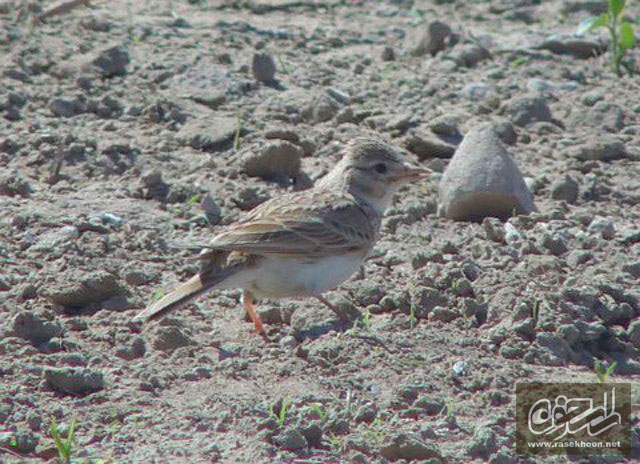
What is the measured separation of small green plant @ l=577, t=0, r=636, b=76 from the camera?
11.1m

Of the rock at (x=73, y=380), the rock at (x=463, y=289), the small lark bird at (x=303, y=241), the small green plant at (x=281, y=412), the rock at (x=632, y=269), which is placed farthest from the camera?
the rock at (x=632, y=269)

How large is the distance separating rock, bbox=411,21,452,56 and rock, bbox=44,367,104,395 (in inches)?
235

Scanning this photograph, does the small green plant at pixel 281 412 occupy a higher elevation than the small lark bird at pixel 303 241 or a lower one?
lower

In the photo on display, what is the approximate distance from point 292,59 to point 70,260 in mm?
3925

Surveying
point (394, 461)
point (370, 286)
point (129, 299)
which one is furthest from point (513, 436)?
point (129, 299)

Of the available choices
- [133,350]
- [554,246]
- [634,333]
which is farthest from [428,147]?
[133,350]

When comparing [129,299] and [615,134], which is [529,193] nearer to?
[615,134]

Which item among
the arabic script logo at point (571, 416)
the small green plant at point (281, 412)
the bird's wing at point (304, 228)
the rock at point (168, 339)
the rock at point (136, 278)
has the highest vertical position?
the bird's wing at point (304, 228)

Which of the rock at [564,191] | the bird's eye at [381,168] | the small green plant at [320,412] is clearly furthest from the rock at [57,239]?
the rock at [564,191]

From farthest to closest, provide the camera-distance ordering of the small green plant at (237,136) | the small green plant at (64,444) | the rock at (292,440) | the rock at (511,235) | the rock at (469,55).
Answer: the rock at (469,55) < the small green plant at (237,136) < the rock at (511,235) < the rock at (292,440) < the small green plant at (64,444)

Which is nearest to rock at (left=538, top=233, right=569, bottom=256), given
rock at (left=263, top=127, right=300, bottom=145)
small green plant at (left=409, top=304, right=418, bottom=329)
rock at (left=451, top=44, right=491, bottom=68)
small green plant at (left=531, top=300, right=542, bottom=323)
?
small green plant at (left=531, top=300, right=542, bottom=323)

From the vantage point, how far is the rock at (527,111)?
10.9 metres

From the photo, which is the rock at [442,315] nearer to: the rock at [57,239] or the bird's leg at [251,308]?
the bird's leg at [251,308]

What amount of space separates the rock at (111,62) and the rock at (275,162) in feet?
6.13
